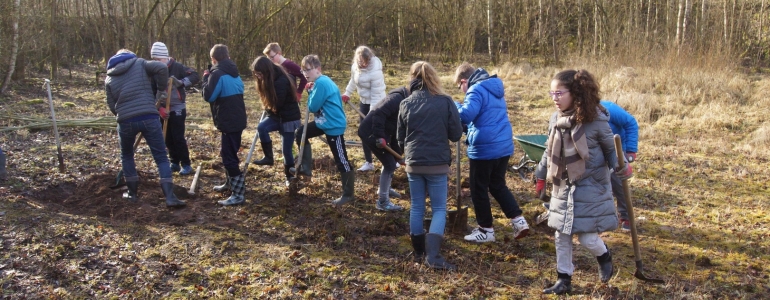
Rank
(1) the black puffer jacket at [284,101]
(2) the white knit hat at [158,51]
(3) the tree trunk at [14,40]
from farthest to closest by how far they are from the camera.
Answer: (3) the tree trunk at [14,40], (2) the white knit hat at [158,51], (1) the black puffer jacket at [284,101]

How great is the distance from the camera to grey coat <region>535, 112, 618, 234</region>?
3744 mm

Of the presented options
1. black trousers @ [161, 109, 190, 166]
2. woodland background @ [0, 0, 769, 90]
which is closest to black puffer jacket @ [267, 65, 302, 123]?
black trousers @ [161, 109, 190, 166]

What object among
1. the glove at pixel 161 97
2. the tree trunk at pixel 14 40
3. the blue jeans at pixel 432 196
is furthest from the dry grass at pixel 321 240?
the tree trunk at pixel 14 40

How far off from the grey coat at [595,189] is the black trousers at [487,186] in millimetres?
1088

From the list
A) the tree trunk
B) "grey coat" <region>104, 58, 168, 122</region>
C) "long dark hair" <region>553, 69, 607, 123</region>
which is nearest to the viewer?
"long dark hair" <region>553, 69, 607, 123</region>

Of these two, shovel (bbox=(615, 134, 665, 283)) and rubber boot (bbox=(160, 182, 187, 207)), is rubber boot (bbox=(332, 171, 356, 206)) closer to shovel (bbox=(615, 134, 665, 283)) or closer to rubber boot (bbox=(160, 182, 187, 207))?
rubber boot (bbox=(160, 182, 187, 207))

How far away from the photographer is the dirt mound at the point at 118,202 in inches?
221

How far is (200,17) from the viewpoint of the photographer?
53.1 feet

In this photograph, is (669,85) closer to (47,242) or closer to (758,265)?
(758,265)

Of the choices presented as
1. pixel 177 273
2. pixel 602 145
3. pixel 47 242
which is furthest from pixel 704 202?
→ pixel 47 242

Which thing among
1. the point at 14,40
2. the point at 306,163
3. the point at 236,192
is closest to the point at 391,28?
the point at 14,40

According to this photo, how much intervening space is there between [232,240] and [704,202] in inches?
192

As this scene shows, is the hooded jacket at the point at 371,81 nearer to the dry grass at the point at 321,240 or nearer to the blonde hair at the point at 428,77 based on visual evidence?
the dry grass at the point at 321,240

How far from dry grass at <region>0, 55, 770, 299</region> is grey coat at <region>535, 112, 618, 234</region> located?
58 centimetres
